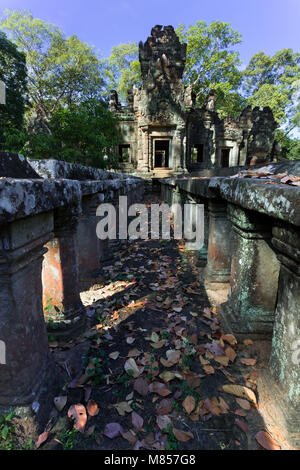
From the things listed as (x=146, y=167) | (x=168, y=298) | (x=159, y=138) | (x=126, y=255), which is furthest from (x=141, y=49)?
(x=168, y=298)

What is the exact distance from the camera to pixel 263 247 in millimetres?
1873

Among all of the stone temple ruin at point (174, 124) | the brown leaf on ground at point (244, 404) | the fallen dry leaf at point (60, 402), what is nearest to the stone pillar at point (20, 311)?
the fallen dry leaf at point (60, 402)

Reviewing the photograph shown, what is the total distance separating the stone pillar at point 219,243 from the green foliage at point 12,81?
600 inches

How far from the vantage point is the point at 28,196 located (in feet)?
3.64

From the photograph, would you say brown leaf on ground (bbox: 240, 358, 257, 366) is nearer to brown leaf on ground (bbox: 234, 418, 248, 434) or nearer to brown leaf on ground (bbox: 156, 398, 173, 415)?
brown leaf on ground (bbox: 234, 418, 248, 434)

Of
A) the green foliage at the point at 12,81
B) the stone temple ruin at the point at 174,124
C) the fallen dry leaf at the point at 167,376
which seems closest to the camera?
the fallen dry leaf at the point at 167,376

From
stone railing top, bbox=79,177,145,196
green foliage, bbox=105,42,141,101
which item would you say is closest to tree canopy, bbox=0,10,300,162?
green foliage, bbox=105,42,141,101

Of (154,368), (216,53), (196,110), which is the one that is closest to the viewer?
(154,368)

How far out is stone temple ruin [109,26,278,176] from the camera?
14559 millimetres

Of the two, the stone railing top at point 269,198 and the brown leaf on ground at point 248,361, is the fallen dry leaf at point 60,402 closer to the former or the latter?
the brown leaf on ground at point 248,361

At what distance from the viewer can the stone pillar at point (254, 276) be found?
1.85 meters

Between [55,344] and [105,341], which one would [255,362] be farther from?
[55,344]

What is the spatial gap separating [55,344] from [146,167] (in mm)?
14236

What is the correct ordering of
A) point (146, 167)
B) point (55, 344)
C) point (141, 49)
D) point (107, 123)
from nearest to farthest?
point (55, 344) < point (107, 123) < point (146, 167) < point (141, 49)
